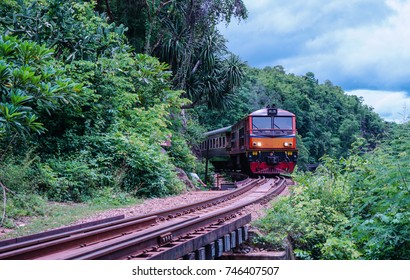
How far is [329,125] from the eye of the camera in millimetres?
34781

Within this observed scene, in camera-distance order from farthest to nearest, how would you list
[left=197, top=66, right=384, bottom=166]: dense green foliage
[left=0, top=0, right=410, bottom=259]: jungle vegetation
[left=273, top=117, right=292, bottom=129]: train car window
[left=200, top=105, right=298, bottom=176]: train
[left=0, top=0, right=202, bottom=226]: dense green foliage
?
1. [left=197, top=66, right=384, bottom=166]: dense green foliage
2. [left=273, top=117, right=292, bottom=129]: train car window
3. [left=200, top=105, right=298, bottom=176]: train
4. [left=0, top=0, right=202, bottom=226]: dense green foliage
5. [left=0, top=0, right=410, bottom=259]: jungle vegetation

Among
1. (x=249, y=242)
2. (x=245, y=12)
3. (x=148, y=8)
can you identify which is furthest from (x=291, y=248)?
(x=245, y=12)

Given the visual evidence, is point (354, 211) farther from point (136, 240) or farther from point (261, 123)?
point (261, 123)

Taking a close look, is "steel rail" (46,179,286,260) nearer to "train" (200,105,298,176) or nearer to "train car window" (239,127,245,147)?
"train" (200,105,298,176)

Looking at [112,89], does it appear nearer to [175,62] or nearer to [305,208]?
[305,208]

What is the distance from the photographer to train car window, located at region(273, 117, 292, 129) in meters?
17.5

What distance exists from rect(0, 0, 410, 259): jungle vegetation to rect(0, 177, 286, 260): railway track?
854 mm

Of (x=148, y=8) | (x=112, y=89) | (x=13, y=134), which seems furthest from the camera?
(x=148, y=8)

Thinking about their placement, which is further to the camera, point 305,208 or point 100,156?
point 100,156

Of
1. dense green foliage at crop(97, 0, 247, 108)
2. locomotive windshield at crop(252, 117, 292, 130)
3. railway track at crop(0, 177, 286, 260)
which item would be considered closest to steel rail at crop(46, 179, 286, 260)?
railway track at crop(0, 177, 286, 260)

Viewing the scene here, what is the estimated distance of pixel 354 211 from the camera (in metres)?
7.02

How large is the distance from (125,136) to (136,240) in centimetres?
753

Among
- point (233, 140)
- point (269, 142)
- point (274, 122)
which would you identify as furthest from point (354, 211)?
point (233, 140)

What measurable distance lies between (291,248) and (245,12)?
15.3 metres
